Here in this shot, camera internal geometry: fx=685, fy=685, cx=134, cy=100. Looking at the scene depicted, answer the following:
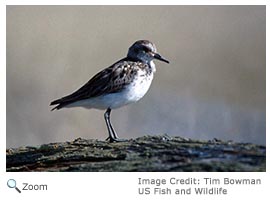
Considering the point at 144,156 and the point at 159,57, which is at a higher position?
the point at 159,57

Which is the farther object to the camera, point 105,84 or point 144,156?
point 105,84

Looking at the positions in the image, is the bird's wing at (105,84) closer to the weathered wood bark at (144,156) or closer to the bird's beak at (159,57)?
the bird's beak at (159,57)
